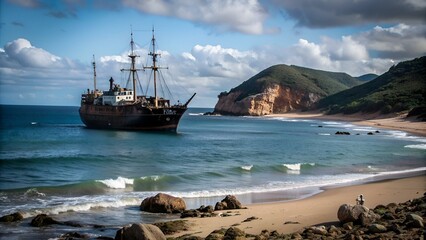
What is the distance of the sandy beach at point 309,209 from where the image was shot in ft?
44.5

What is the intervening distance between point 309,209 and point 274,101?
149 meters

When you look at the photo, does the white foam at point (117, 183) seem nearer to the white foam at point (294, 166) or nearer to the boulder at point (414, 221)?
the white foam at point (294, 166)

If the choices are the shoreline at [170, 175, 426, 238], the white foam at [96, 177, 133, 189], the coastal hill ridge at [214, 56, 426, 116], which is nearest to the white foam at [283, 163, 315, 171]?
the shoreline at [170, 175, 426, 238]

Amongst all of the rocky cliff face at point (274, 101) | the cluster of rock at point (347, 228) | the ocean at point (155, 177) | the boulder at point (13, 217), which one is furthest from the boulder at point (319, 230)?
the rocky cliff face at point (274, 101)

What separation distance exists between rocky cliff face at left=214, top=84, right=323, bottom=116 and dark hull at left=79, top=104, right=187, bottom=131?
91114 mm

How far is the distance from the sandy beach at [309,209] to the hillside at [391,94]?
3181 inches

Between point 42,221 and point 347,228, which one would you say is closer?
point 347,228

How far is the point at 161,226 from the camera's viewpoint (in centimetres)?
1349

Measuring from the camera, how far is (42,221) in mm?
14102

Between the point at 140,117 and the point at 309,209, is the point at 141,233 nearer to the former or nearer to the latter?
the point at 309,209

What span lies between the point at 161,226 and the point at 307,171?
1809cm

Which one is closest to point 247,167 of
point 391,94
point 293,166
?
point 293,166

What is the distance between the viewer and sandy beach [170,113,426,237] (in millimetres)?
13576

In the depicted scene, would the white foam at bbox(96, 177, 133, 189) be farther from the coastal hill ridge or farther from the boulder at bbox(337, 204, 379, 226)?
the coastal hill ridge
